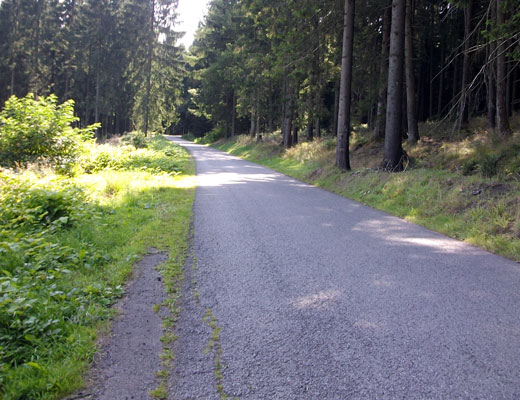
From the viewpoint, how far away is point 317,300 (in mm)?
4391

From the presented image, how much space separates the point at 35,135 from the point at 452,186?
14.0m

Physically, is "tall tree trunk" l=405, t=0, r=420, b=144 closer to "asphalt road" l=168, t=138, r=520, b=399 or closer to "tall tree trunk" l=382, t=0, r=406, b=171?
"tall tree trunk" l=382, t=0, r=406, b=171

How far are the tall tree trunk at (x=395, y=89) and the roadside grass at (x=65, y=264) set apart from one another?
7.38 meters

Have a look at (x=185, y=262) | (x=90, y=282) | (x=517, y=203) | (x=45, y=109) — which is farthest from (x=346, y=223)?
(x=45, y=109)

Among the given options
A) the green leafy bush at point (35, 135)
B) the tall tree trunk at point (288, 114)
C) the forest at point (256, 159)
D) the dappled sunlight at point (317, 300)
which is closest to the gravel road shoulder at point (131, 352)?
the forest at point (256, 159)

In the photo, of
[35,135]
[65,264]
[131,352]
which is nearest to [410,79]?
[35,135]

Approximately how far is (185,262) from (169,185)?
844cm

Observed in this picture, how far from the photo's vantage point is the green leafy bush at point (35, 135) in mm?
14969

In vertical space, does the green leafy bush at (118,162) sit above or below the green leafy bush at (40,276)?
above

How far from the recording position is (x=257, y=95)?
3409 centimetres

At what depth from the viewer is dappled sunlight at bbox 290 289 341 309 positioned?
4.26m

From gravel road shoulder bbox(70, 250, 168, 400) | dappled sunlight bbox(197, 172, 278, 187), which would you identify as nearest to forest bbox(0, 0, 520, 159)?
dappled sunlight bbox(197, 172, 278, 187)

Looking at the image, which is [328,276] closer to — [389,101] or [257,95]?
[389,101]

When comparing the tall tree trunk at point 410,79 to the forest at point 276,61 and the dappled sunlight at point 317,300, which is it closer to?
the forest at point 276,61
